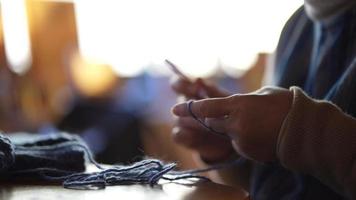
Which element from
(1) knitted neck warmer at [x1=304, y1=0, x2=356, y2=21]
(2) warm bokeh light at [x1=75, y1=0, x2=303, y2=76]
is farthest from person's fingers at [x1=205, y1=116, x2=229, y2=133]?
(2) warm bokeh light at [x1=75, y1=0, x2=303, y2=76]

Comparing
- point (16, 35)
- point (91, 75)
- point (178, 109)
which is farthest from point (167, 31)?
point (178, 109)

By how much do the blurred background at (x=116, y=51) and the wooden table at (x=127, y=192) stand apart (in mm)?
1748

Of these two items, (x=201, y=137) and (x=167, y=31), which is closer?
(x=201, y=137)

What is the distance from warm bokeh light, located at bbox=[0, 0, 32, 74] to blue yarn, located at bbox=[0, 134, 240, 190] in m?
1.95

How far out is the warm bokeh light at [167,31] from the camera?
2.55m

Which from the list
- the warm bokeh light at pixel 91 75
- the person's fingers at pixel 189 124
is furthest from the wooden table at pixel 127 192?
the warm bokeh light at pixel 91 75

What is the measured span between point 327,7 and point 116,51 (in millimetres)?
2011

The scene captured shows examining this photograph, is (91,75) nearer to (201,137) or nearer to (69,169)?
(201,137)

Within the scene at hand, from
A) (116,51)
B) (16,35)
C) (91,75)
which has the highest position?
(16,35)

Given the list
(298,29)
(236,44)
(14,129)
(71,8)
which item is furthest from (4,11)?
(298,29)

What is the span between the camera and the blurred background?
242 cm

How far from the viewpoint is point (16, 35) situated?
252cm

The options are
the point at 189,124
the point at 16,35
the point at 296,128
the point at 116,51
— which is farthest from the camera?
the point at 116,51

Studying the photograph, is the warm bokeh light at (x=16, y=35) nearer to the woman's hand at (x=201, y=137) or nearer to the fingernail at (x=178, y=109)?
the woman's hand at (x=201, y=137)
